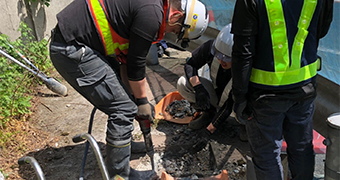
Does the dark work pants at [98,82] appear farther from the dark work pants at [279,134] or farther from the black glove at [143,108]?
the dark work pants at [279,134]

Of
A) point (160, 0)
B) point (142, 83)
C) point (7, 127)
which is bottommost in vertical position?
point (7, 127)

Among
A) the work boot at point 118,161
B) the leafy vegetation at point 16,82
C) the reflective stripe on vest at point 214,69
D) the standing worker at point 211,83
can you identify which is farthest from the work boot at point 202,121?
the leafy vegetation at point 16,82

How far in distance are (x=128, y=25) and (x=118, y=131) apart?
0.85 meters

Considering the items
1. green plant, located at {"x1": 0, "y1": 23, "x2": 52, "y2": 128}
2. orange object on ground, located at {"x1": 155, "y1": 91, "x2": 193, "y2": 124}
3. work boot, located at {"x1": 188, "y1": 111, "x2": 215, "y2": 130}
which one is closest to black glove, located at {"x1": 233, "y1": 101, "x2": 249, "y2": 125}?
work boot, located at {"x1": 188, "y1": 111, "x2": 215, "y2": 130}

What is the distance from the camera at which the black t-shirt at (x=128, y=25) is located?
2.04m

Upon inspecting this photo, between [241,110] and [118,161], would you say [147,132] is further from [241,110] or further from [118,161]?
[241,110]

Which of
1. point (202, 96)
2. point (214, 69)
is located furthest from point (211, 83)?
point (202, 96)

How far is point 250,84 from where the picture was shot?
201cm

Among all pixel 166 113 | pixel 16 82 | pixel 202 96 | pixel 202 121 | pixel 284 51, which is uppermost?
pixel 284 51

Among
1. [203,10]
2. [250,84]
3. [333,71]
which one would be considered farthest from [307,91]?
[203,10]

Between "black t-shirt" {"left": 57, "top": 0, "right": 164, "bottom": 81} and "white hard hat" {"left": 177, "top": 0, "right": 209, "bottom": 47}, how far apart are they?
0.81 feet

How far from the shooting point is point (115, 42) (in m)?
2.29

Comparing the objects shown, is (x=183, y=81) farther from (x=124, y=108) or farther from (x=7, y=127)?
(x=7, y=127)

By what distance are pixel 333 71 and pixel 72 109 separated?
131 inches
